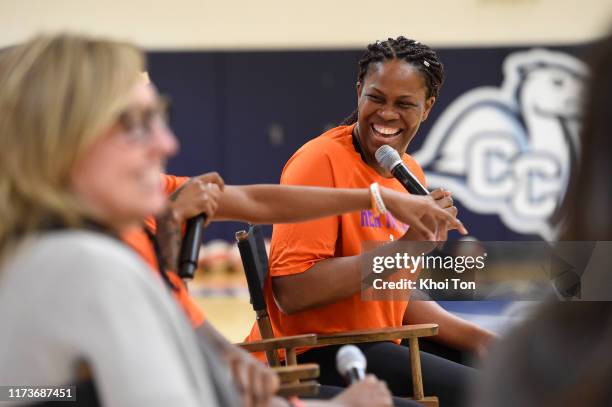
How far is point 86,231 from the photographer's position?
3.65 ft

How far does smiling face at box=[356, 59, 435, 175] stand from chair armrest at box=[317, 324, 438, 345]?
55 centimetres

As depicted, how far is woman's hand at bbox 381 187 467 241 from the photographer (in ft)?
7.45

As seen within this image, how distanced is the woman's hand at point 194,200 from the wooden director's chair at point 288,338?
1.47 feet

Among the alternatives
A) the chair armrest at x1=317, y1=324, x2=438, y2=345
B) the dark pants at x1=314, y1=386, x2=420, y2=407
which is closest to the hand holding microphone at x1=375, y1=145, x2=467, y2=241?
the chair armrest at x1=317, y1=324, x2=438, y2=345

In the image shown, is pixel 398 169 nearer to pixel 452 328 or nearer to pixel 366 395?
pixel 452 328

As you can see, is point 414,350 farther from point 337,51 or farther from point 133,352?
point 337,51

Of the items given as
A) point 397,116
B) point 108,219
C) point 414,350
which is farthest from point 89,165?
point 397,116

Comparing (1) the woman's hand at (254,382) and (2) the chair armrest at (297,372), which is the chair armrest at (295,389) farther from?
(1) the woman's hand at (254,382)

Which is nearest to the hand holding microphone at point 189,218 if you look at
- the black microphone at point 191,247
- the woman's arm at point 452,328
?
the black microphone at point 191,247

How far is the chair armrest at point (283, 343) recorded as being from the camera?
234cm

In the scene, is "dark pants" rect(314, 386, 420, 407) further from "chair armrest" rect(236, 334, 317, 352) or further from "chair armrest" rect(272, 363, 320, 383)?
"chair armrest" rect(272, 363, 320, 383)

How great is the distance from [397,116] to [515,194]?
4.34 metres

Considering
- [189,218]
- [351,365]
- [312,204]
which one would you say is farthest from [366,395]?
[312,204]

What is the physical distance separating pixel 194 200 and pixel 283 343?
0.53 metres
